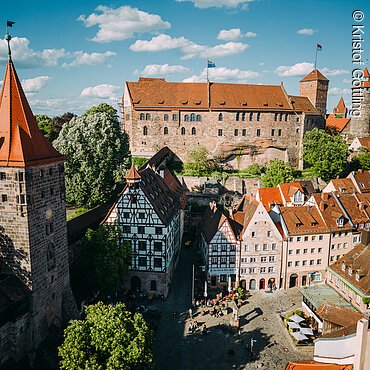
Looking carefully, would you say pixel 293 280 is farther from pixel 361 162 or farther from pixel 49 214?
pixel 361 162

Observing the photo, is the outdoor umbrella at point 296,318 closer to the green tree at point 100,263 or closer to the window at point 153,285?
the window at point 153,285

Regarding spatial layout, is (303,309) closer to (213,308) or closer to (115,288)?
(213,308)

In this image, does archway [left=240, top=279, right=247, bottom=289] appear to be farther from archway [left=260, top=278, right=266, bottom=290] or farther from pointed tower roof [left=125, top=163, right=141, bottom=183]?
pointed tower roof [left=125, top=163, right=141, bottom=183]

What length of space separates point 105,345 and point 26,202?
9.11 m

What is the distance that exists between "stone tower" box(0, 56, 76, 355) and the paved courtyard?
8.83 meters

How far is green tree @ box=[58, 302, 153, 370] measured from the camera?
20.1 metres

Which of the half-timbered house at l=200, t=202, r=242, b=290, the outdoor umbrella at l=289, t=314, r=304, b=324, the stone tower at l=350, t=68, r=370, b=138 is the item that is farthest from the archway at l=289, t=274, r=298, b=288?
the stone tower at l=350, t=68, r=370, b=138

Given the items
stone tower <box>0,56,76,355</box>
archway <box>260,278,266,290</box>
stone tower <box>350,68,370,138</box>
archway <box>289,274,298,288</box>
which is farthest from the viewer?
stone tower <box>350,68,370,138</box>

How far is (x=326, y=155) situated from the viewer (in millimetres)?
57594

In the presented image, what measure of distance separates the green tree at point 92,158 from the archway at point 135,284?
10.8m

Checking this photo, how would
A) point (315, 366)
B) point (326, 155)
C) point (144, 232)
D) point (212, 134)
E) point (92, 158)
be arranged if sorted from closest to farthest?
point (315, 366)
point (144, 232)
point (92, 158)
point (326, 155)
point (212, 134)

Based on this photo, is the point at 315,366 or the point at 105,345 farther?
the point at 105,345

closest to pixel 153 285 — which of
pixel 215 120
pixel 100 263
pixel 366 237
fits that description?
pixel 100 263

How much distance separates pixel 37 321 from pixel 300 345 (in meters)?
18.6
